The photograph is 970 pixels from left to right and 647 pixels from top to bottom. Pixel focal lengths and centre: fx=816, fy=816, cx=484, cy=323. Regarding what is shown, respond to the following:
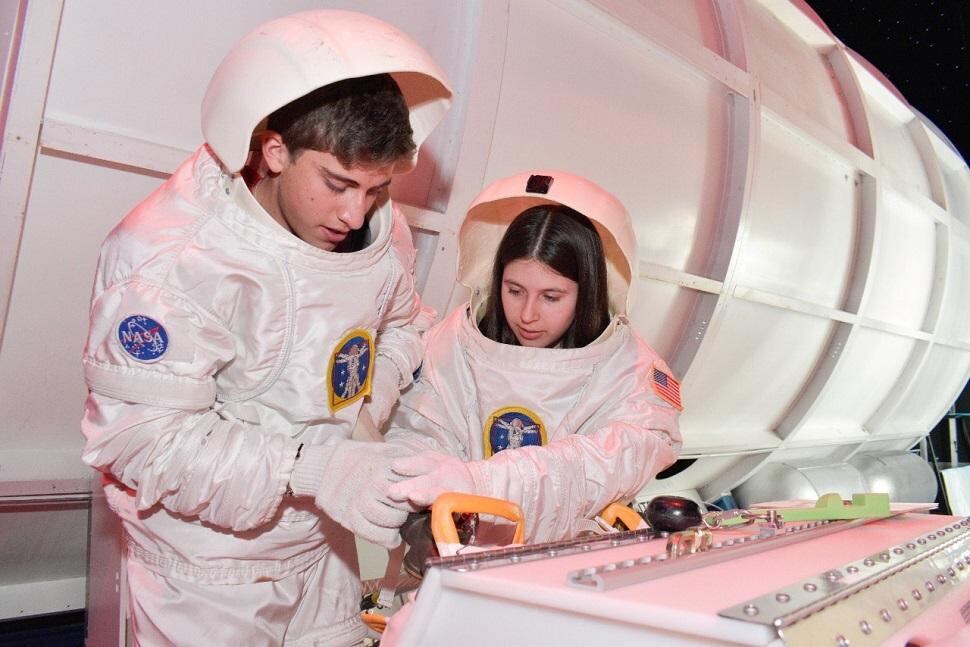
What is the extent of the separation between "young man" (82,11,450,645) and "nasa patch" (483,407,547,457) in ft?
1.36

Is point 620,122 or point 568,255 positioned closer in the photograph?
point 568,255

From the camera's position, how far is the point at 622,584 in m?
0.91

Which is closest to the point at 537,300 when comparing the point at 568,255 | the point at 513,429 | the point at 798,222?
the point at 568,255

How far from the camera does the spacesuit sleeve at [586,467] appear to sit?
1580 mm

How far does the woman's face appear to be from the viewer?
1906 millimetres

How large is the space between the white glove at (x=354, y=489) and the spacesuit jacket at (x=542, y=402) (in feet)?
1.39

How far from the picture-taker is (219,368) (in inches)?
57.1

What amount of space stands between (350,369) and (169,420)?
1.22 ft

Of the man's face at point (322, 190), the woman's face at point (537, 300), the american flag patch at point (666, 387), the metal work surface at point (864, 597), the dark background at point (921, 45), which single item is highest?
the dark background at point (921, 45)

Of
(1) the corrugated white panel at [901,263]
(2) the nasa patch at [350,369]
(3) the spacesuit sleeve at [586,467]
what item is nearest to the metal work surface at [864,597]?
(3) the spacesuit sleeve at [586,467]

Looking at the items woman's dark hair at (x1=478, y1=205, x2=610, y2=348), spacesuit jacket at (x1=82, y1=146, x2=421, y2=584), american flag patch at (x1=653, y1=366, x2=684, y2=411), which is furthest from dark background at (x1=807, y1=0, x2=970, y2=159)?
spacesuit jacket at (x1=82, y1=146, x2=421, y2=584)

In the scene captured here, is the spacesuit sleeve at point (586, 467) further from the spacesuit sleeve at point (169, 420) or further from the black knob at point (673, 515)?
the spacesuit sleeve at point (169, 420)

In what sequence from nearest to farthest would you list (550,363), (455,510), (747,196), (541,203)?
(455,510) < (550,363) < (541,203) < (747,196)

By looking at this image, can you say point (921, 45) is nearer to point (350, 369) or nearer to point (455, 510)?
point (350, 369)
